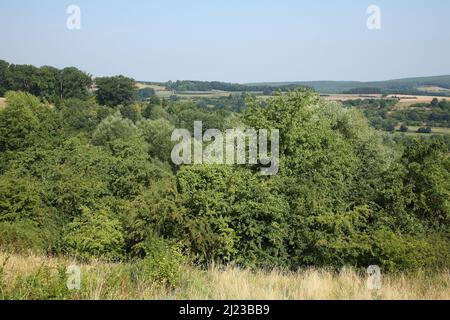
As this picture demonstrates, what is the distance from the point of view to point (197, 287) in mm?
7766

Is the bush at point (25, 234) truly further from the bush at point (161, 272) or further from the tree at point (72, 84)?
the tree at point (72, 84)

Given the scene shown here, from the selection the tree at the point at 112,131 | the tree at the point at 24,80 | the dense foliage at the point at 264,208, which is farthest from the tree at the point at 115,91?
the dense foliage at the point at 264,208

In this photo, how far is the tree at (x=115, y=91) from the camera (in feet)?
361

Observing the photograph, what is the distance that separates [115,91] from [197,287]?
354 feet

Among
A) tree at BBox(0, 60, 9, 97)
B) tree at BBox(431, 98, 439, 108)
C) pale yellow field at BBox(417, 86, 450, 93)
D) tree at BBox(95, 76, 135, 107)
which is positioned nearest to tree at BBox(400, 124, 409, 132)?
tree at BBox(431, 98, 439, 108)

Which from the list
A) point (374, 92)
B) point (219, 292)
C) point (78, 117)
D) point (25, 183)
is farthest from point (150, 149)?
point (374, 92)

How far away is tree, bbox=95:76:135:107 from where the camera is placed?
110m

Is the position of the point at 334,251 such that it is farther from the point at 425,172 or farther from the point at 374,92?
the point at 374,92

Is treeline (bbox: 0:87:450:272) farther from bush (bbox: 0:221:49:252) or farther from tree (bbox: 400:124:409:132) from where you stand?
tree (bbox: 400:124:409:132)

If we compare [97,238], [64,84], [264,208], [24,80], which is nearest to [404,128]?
[264,208]

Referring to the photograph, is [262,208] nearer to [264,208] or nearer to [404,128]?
[264,208]

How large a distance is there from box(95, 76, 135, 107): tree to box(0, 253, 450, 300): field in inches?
4166

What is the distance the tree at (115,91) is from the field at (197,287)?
10581 cm

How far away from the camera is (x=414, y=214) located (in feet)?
67.0
